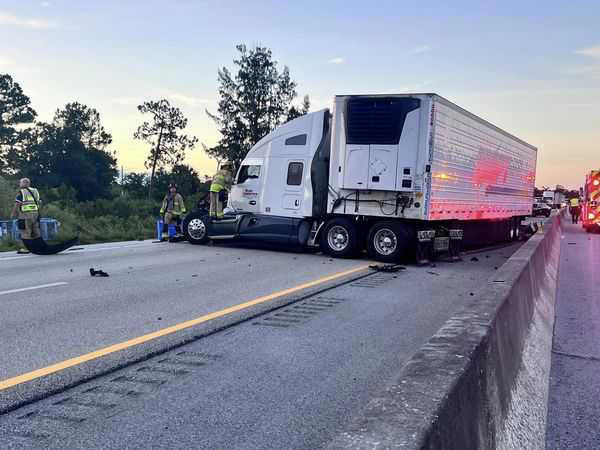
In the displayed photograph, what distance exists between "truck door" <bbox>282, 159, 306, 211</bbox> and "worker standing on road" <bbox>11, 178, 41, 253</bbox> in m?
5.69

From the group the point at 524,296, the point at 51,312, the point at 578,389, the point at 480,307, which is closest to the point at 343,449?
the point at 480,307

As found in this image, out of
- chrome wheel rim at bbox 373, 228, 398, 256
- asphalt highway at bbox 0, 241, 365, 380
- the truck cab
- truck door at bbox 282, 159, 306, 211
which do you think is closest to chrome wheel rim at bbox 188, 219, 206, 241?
the truck cab

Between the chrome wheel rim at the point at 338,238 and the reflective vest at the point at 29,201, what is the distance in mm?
6765

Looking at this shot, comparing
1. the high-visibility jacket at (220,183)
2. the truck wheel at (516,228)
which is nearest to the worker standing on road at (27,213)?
the high-visibility jacket at (220,183)

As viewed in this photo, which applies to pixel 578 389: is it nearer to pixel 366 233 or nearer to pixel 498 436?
pixel 498 436

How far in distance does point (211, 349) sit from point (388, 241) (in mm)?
7999

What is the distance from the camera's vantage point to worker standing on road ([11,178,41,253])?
13148mm

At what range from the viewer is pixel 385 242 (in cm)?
1282

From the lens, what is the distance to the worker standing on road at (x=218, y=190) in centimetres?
1545

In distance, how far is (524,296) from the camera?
19.0 feet

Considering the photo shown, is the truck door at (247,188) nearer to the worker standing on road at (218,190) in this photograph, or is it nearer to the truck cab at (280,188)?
the truck cab at (280,188)

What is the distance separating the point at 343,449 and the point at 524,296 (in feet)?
14.8

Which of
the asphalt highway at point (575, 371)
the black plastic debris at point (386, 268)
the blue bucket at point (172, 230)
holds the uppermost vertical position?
the blue bucket at point (172, 230)

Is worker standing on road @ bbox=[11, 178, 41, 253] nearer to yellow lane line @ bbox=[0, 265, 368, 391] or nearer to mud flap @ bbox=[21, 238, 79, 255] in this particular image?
mud flap @ bbox=[21, 238, 79, 255]
